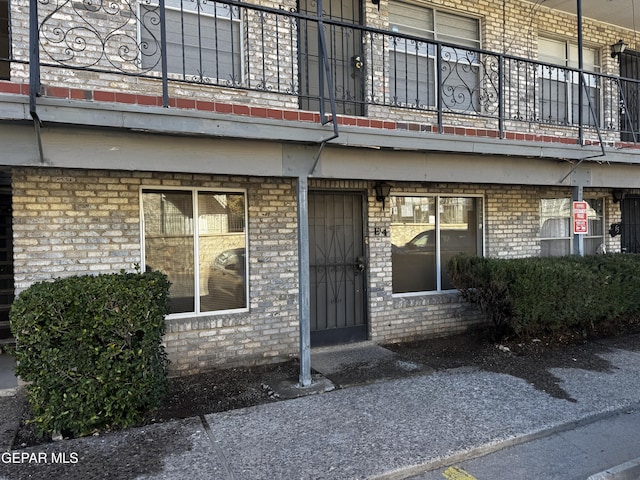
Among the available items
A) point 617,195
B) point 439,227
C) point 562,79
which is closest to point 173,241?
point 439,227

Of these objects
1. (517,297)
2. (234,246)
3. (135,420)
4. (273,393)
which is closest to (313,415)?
(273,393)

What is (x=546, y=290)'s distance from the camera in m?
6.27

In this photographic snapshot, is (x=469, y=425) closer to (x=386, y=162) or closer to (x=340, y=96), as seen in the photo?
(x=386, y=162)

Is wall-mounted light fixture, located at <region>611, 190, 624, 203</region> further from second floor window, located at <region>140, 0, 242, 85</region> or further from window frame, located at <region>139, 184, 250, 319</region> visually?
second floor window, located at <region>140, 0, 242, 85</region>

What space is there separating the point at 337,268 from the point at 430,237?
5.58 feet

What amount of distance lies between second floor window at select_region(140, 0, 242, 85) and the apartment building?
0.03 m

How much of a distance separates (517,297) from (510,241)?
6.29ft

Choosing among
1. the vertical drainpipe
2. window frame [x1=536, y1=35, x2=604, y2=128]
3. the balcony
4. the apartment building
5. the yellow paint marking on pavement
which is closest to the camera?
the yellow paint marking on pavement

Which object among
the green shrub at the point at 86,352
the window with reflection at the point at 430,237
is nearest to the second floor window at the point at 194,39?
the green shrub at the point at 86,352

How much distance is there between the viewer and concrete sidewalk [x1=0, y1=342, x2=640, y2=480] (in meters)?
3.46

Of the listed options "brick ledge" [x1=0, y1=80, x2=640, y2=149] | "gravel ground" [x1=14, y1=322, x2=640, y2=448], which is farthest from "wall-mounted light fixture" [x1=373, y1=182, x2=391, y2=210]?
"gravel ground" [x1=14, y1=322, x2=640, y2=448]

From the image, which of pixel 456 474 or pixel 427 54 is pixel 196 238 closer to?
pixel 456 474

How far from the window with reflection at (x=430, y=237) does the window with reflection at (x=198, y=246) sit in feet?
7.84

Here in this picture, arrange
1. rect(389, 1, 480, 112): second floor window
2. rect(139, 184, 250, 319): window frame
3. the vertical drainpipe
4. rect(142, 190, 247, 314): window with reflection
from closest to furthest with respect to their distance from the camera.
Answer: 1. the vertical drainpipe
2. rect(139, 184, 250, 319): window frame
3. rect(142, 190, 247, 314): window with reflection
4. rect(389, 1, 480, 112): second floor window
